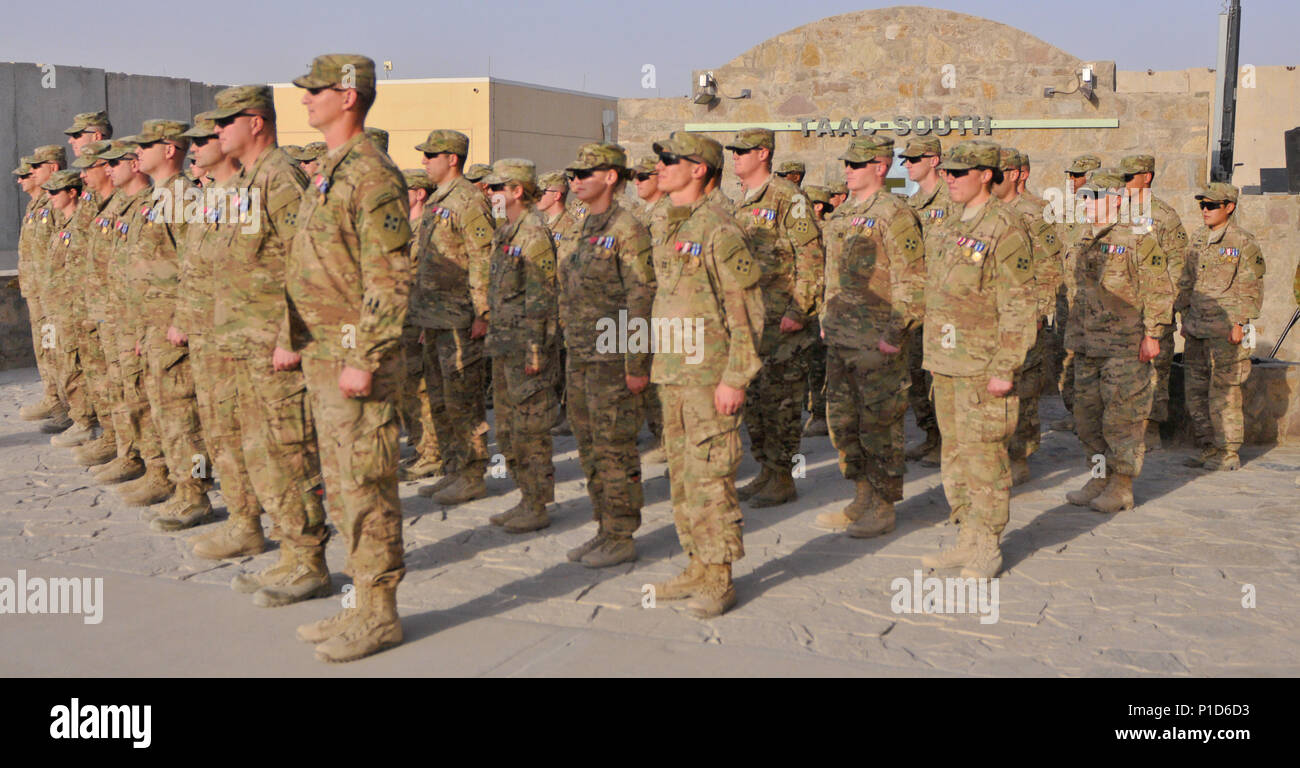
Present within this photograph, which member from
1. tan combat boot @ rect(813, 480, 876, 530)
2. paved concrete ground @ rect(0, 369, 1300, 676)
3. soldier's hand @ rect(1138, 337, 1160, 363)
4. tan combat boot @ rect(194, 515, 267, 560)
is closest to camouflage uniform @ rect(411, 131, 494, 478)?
paved concrete ground @ rect(0, 369, 1300, 676)

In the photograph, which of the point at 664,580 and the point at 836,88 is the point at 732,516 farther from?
the point at 836,88

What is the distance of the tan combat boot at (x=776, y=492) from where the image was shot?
7449 millimetres

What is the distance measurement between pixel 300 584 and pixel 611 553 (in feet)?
5.48

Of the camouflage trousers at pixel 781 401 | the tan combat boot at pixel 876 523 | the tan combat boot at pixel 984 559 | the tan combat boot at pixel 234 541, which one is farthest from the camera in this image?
the camouflage trousers at pixel 781 401

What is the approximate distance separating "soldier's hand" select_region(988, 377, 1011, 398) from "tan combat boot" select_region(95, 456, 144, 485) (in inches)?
241

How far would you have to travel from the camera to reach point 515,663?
176 inches

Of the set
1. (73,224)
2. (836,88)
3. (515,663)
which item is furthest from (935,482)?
(836,88)

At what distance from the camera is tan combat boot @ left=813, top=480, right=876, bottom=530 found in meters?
Result: 6.87

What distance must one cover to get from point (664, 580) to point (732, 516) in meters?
0.81

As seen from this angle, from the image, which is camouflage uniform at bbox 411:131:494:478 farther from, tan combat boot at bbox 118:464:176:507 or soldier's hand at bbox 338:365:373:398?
soldier's hand at bbox 338:365:373:398

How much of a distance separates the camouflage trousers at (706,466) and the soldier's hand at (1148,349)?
367cm


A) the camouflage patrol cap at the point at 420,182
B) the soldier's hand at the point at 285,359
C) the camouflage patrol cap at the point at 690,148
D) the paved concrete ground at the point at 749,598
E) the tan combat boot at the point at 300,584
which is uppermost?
the camouflage patrol cap at the point at 420,182

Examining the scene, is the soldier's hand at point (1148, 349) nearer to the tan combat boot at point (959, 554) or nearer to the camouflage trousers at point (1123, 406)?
the camouflage trousers at point (1123, 406)

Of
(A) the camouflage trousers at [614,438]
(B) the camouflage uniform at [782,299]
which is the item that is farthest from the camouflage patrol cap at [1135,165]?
(A) the camouflage trousers at [614,438]
